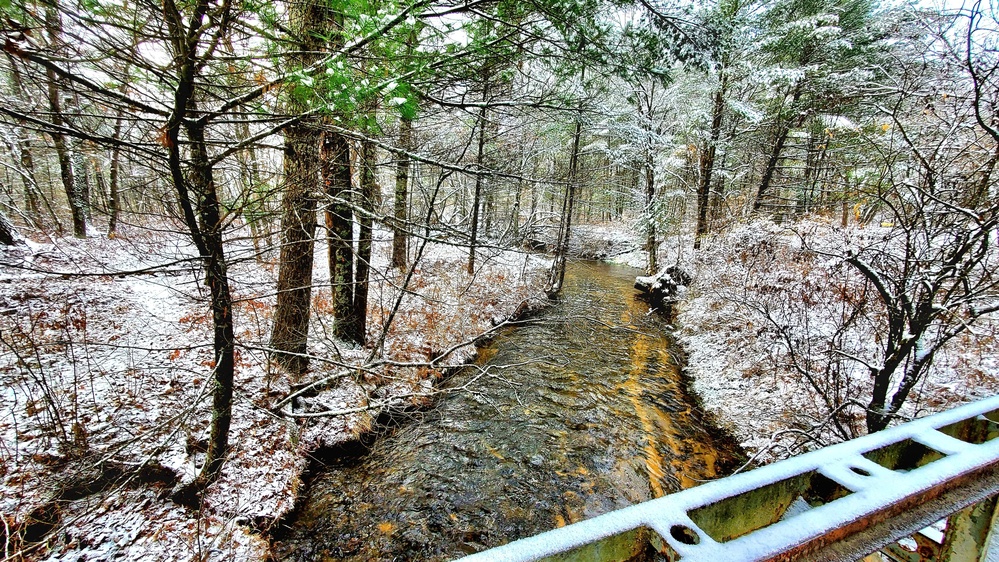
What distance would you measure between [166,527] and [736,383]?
8.10m

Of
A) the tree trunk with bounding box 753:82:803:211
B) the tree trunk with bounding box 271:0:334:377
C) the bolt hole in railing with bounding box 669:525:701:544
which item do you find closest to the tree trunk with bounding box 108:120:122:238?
the tree trunk with bounding box 271:0:334:377

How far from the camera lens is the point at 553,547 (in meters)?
0.73

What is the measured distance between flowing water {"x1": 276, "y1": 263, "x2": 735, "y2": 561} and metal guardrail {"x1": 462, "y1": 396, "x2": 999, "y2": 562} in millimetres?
3748

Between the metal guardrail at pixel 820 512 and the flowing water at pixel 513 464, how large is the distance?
375cm

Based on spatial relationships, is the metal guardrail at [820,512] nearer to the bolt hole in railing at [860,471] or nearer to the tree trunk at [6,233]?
the bolt hole in railing at [860,471]

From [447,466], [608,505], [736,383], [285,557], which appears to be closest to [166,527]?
[285,557]

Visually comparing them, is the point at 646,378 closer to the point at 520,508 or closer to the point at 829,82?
the point at 520,508

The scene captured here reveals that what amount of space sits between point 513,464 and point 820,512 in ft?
15.7

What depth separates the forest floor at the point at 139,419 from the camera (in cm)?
313

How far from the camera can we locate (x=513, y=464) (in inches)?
202

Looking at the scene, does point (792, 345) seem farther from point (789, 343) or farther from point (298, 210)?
point (298, 210)

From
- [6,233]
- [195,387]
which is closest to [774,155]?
[195,387]

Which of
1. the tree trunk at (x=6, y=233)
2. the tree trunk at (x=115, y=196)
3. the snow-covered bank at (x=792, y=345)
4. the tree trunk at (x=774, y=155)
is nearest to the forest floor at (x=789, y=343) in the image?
the snow-covered bank at (x=792, y=345)

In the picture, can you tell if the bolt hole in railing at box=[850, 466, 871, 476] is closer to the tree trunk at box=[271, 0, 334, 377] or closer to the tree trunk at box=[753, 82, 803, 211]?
the tree trunk at box=[271, 0, 334, 377]
